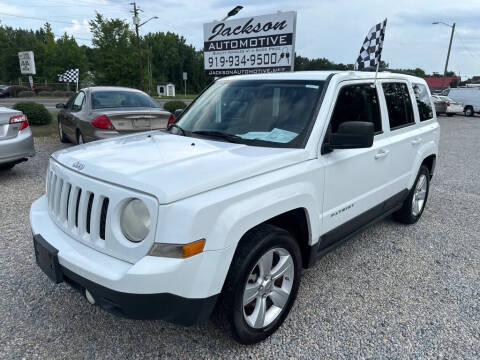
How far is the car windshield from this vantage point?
7738 millimetres

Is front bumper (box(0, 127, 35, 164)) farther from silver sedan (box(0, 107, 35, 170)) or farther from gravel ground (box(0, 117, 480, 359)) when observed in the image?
gravel ground (box(0, 117, 480, 359))

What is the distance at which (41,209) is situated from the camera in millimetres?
2855

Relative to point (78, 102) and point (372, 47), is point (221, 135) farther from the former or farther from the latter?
point (78, 102)

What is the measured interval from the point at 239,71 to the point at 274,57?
47.8 inches

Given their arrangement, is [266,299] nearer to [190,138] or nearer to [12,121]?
[190,138]

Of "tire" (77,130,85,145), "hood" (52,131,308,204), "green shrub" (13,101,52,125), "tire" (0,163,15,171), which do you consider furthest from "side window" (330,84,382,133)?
"green shrub" (13,101,52,125)

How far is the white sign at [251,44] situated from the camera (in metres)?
9.02

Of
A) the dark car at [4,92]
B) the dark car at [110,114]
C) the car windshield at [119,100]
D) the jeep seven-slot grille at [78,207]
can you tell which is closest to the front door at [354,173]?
the jeep seven-slot grille at [78,207]

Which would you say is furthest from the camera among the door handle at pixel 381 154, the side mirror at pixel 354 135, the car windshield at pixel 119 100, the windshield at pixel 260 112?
the car windshield at pixel 119 100

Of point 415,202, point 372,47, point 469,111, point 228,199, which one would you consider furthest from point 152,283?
point 469,111

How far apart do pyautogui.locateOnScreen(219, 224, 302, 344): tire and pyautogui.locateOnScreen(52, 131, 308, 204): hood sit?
0.43m

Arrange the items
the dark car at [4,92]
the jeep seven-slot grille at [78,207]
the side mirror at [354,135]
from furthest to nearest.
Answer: the dark car at [4,92] → the side mirror at [354,135] → the jeep seven-slot grille at [78,207]

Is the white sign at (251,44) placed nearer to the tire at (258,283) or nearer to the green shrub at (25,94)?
the tire at (258,283)

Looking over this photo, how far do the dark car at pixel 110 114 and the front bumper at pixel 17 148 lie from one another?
1.18m
